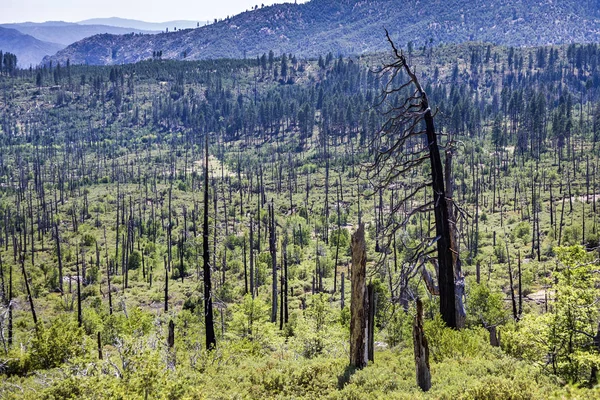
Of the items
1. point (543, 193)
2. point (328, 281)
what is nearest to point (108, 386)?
point (328, 281)

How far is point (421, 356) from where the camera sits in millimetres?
10422

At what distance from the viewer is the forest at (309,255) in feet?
37.4

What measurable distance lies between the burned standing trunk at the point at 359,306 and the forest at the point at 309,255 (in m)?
0.06

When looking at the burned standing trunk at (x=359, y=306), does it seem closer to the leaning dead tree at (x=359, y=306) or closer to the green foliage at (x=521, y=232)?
the leaning dead tree at (x=359, y=306)

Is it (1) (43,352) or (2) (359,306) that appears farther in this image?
(1) (43,352)

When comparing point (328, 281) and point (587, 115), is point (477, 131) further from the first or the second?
point (328, 281)

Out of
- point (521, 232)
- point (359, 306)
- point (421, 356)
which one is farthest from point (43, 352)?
point (521, 232)

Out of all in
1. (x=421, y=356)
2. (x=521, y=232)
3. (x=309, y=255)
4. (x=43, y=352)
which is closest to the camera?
(x=421, y=356)

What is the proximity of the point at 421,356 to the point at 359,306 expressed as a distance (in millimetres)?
2847

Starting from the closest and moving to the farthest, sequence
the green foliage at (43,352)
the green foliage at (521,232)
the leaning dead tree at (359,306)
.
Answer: the leaning dead tree at (359,306)
the green foliage at (43,352)
the green foliage at (521,232)

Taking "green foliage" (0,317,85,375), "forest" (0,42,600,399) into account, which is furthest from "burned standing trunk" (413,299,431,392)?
"green foliage" (0,317,85,375)

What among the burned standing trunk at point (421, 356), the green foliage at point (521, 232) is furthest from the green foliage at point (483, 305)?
the green foliage at point (521, 232)

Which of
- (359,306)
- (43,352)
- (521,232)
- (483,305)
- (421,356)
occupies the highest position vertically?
(359,306)

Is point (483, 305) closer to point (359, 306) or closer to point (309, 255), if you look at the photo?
point (359, 306)
